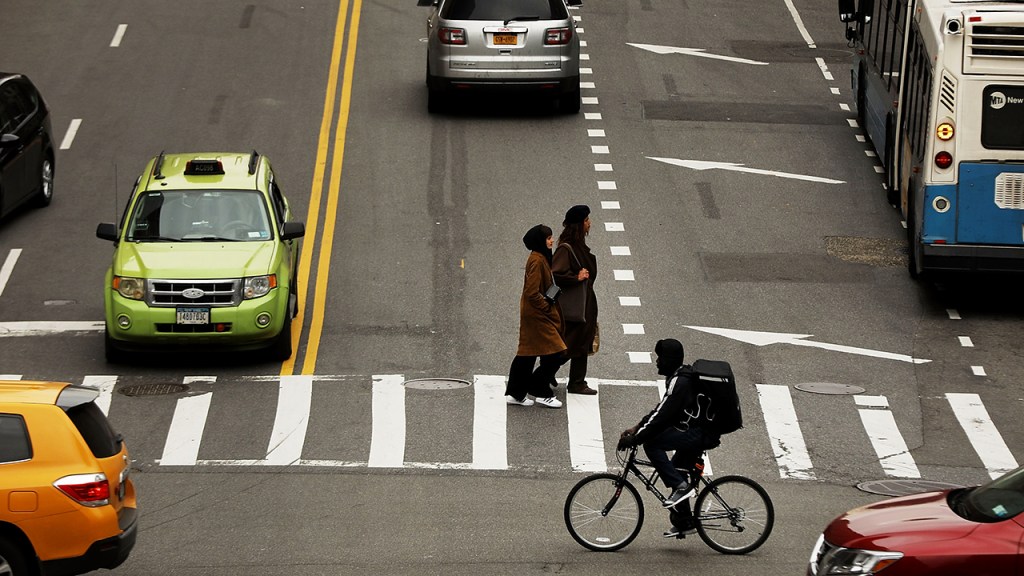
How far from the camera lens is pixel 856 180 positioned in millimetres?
23844

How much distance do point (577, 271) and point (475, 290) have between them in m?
3.86

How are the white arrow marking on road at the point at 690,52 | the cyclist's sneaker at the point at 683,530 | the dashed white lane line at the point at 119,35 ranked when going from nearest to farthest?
the cyclist's sneaker at the point at 683,530 < the white arrow marking on road at the point at 690,52 < the dashed white lane line at the point at 119,35

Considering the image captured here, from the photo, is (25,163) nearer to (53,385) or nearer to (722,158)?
(722,158)

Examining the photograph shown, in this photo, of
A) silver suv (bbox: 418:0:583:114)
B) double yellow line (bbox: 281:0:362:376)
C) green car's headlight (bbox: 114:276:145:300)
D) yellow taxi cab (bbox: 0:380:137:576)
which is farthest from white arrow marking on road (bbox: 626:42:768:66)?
yellow taxi cab (bbox: 0:380:137:576)

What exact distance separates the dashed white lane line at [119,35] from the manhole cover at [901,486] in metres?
20.5

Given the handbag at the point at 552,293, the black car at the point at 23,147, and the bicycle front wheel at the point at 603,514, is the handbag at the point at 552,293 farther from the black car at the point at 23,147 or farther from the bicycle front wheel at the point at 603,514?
the black car at the point at 23,147

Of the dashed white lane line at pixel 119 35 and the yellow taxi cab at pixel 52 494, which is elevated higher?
the yellow taxi cab at pixel 52 494

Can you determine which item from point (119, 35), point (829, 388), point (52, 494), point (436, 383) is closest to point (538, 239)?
point (436, 383)

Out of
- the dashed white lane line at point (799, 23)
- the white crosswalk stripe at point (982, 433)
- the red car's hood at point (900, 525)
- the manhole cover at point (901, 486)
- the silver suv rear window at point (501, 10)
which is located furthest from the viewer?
the dashed white lane line at point (799, 23)

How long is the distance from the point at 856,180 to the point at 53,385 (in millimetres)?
15908

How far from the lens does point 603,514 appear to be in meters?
11.7

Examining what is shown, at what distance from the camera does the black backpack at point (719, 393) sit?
37.0 feet

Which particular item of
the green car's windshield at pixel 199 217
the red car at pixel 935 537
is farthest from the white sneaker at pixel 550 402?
→ the red car at pixel 935 537

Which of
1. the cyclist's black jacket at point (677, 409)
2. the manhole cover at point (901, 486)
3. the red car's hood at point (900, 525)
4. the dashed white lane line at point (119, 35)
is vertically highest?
the red car's hood at point (900, 525)
